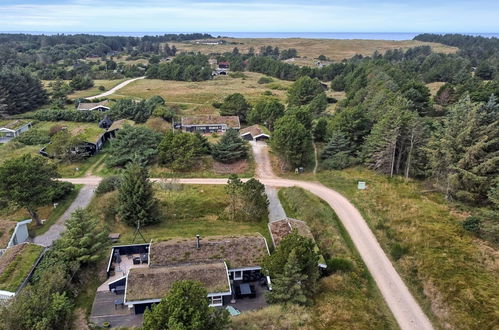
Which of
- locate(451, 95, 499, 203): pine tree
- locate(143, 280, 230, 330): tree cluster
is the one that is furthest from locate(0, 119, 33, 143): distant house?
locate(451, 95, 499, 203): pine tree

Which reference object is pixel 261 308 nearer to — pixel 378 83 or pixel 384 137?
pixel 384 137

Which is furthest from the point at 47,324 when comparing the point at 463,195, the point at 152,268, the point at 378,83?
the point at 378,83

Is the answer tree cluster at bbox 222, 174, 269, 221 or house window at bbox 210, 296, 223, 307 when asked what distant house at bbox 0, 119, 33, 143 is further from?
house window at bbox 210, 296, 223, 307

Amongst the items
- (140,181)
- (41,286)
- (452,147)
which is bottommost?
(41,286)

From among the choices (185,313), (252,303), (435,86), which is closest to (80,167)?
(252,303)

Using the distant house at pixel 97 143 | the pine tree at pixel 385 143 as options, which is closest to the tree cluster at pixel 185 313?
the pine tree at pixel 385 143

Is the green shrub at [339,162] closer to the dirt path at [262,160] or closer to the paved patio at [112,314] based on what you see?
the dirt path at [262,160]
